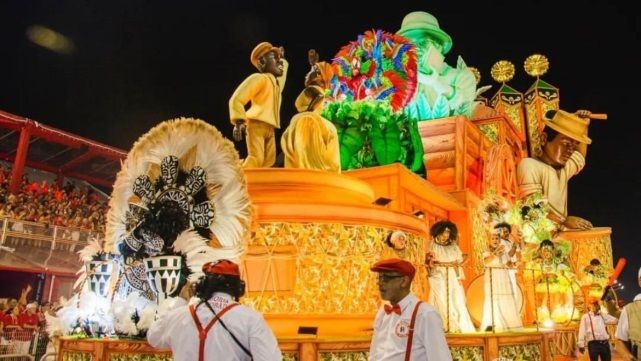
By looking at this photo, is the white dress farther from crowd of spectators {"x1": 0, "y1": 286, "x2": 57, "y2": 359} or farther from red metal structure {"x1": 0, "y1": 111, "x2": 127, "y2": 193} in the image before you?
red metal structure {"x1": 0, "y1": 111, "x2": 127, "y2": 193}

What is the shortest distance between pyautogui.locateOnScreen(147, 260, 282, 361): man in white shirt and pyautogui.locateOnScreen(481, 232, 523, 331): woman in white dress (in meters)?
5.42

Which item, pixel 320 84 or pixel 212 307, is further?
pixel 320 84

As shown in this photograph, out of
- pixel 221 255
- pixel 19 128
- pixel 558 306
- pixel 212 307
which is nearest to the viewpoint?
pixel 212 307

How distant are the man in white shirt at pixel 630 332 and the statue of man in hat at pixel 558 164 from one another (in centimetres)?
1404

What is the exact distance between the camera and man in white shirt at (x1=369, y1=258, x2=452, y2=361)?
9.04ft

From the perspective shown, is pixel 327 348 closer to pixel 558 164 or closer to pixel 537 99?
pixel 558 164

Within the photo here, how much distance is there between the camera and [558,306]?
1227cm

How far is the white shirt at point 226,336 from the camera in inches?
105

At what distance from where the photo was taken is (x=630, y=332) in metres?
4.13

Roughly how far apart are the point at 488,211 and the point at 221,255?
4915mm

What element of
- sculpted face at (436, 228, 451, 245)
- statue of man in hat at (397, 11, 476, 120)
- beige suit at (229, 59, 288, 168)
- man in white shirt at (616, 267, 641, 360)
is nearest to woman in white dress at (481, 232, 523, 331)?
sculpted face at (436, 228, 451, 245)

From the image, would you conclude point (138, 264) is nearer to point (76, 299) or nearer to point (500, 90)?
point (76, 299)

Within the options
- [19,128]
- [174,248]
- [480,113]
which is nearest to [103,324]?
[174,248]

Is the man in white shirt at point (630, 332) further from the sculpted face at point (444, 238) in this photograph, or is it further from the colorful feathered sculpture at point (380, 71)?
the colorful feathered sculpture at point (380, 71)
